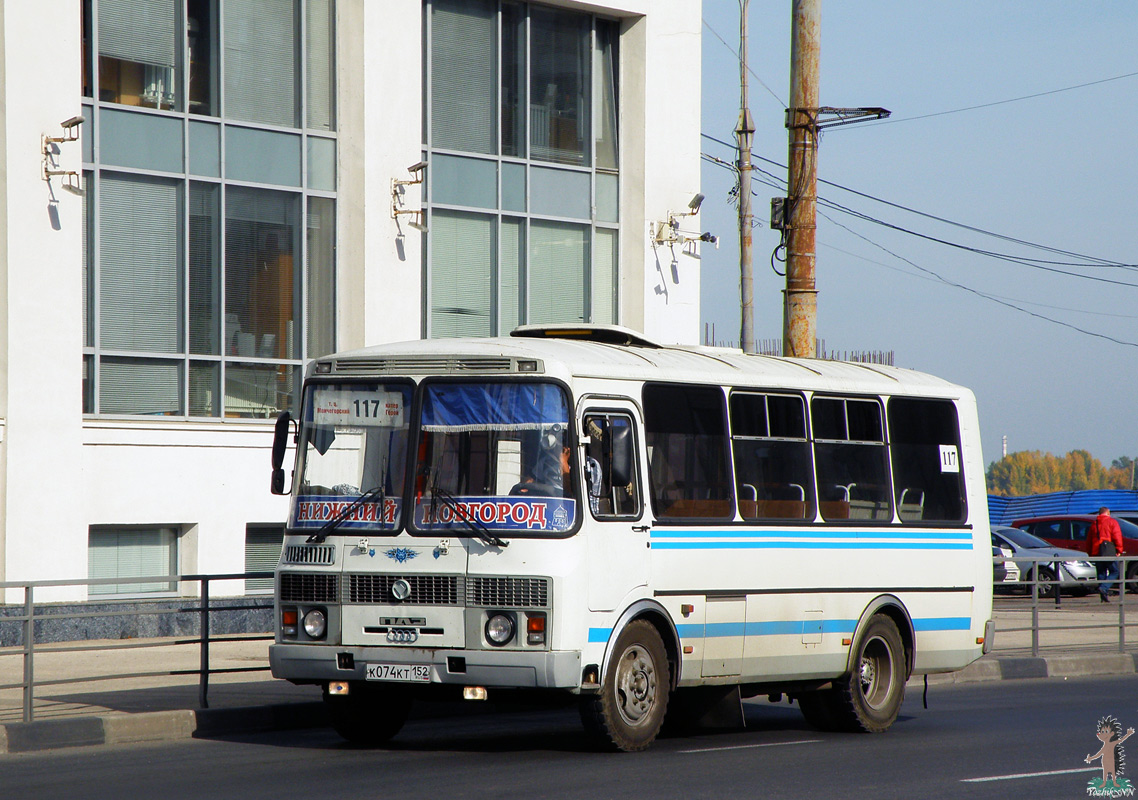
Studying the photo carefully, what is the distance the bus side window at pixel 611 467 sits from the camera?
10.2 metres

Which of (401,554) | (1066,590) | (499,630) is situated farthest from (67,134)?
(1066,590)

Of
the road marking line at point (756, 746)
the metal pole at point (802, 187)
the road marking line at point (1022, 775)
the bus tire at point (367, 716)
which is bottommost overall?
the road marking line at point (756, 746)

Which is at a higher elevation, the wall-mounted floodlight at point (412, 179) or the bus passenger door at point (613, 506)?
the wall-mounted floodlight at point (412, 179)

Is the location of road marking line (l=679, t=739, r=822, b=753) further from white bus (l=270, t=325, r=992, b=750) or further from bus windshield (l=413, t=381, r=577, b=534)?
bus windshield (l=413, t=381, r=577, b=534)

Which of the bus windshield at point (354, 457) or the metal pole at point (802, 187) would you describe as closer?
the bus windshield at point (354, 457)

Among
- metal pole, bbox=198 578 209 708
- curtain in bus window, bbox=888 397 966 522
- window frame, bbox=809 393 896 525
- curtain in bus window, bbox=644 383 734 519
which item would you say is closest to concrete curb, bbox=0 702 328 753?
metal pole, bbox=198 578 209 708

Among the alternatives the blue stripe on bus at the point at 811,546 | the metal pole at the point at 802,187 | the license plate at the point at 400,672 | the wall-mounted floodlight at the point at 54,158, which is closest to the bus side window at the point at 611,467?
the blue stripe on bus at the point at 811,546

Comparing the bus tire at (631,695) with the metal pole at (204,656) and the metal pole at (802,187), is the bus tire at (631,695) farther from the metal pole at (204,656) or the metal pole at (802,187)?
the metal pole at (802,187)

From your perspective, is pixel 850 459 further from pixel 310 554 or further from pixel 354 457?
pixel 310 554

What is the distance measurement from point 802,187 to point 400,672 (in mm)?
8101

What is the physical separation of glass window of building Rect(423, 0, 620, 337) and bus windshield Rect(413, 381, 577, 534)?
10.8m

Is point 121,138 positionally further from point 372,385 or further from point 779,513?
point 779,513

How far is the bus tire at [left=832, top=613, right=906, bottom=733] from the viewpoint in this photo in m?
12.3

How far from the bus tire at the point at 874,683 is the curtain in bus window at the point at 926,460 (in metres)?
1.00
